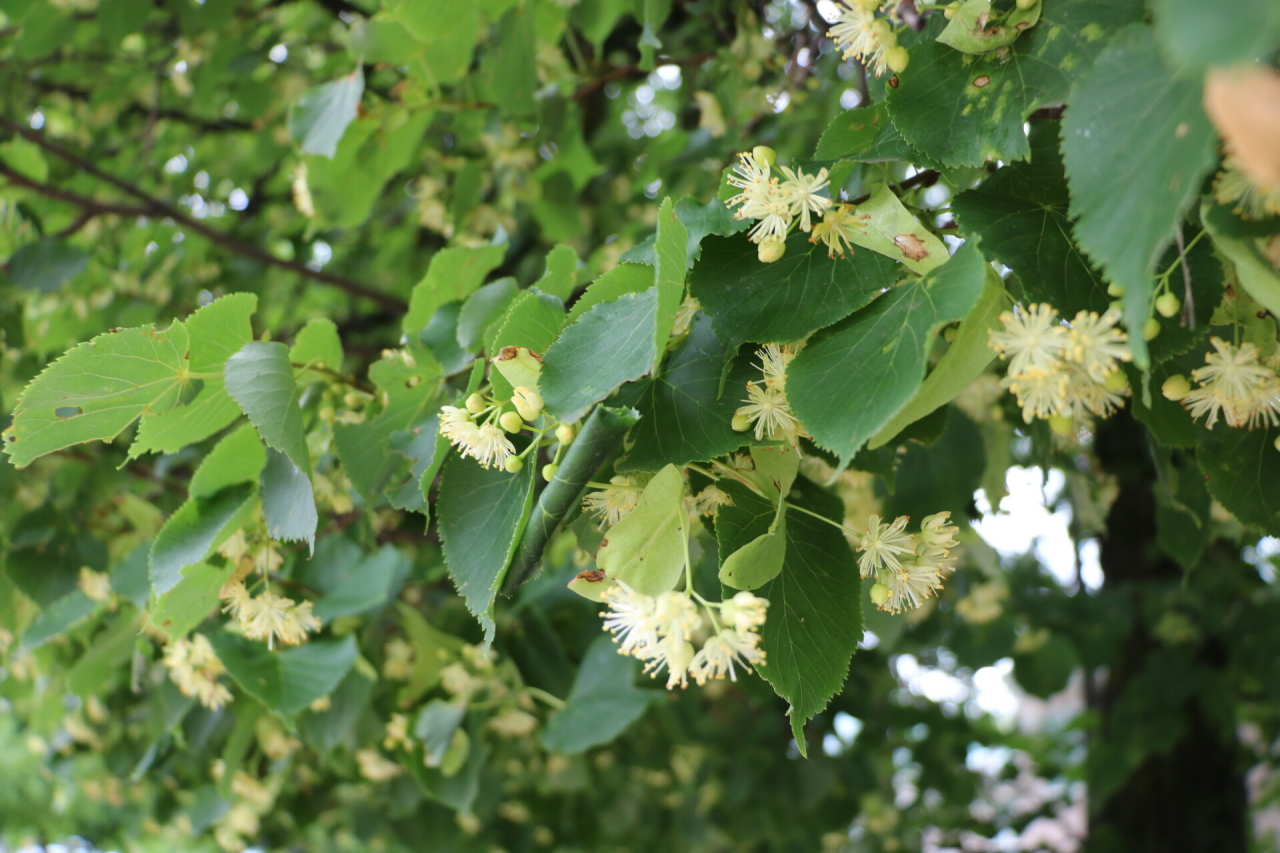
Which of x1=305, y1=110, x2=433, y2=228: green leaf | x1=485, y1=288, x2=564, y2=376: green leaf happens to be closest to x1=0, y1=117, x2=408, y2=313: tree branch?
x1=305, y1=110, x2=433, y2=228: green leaf

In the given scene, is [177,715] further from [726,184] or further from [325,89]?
[726,184]

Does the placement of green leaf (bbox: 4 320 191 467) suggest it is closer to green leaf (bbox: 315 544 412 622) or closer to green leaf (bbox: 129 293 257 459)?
green leaf (bbox: 129 293 257 459)

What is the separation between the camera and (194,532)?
1080 millimetres

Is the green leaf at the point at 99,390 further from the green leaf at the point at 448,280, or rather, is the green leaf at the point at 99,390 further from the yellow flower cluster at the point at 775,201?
the yellow flower cluster at the point at 775,201

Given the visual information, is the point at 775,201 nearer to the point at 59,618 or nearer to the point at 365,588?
the point at 365,588

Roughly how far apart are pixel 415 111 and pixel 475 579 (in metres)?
1.31

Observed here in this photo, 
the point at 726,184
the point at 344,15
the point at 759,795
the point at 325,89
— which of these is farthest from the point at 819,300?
the point at 759,795

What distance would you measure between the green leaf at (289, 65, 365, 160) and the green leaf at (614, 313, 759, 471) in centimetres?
98

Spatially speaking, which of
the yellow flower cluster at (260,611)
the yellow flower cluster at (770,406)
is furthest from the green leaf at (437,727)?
the yellow flower cluster at (770,406)

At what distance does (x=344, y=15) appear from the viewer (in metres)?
2.80

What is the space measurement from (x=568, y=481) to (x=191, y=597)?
66 centimetres

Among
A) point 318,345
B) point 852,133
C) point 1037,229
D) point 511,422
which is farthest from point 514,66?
point 1037,229

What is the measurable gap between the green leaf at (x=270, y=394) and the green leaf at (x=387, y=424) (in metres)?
0.17

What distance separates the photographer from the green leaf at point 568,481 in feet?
2.47
